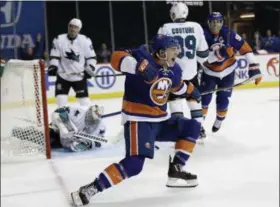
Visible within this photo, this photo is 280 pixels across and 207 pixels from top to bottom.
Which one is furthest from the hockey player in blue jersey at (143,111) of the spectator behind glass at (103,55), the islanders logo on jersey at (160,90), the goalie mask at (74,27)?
the spectator behind glass at (103,55)

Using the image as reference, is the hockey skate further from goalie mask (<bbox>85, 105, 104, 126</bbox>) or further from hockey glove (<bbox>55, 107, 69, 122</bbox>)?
hockey glove (<bbox>55, 107, 69, 122</bbox>)

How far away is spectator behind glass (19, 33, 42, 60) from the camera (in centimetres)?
529

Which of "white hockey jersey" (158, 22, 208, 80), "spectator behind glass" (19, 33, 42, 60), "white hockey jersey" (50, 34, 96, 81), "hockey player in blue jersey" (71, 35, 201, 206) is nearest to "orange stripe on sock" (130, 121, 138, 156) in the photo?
"hockey player in blue jersey" (71, 35, 201, 206)

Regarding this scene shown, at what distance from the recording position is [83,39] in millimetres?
3078

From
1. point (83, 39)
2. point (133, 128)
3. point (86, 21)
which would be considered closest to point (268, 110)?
point (83, 39)

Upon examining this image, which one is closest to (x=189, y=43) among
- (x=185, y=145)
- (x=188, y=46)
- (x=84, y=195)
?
(x=188, y=46)

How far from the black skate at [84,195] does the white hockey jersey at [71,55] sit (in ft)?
4.65

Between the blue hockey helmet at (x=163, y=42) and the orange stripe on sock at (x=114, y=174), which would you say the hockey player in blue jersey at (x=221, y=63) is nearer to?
the blue hockey helmet at (x=163, y=42)

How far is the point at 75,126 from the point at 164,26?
952 millimetres

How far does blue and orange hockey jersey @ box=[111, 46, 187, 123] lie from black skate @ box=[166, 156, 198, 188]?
0.87ft

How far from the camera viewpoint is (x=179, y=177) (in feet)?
6.44

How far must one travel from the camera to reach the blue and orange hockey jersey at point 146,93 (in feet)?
5.49

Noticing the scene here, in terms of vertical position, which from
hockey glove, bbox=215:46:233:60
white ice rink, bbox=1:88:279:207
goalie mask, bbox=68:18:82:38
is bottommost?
white ice rink, bbox=1:88:279:207

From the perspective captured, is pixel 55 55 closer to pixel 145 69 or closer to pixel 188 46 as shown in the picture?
pixel 188 46
